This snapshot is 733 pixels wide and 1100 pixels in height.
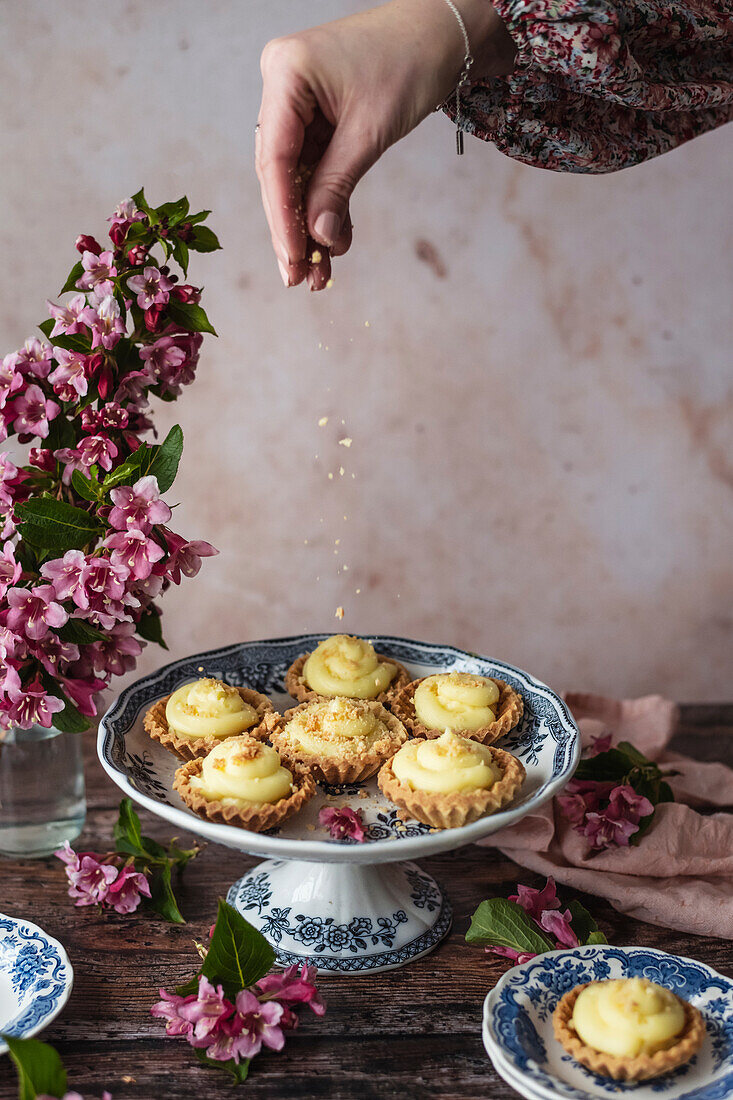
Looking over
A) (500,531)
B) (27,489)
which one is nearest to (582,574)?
(500,531)

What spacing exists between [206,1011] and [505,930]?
38 centimetres

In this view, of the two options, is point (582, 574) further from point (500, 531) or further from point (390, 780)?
point (390, 780)

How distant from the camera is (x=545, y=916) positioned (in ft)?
4.27

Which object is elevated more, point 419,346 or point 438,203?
point 438,203

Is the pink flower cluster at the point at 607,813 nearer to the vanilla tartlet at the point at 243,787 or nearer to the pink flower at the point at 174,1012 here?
the vanilla tartlet at the point at 243,787

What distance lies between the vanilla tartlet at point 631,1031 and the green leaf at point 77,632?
29.3 inches

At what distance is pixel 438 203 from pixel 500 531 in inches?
27.8

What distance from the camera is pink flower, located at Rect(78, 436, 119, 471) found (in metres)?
1.35

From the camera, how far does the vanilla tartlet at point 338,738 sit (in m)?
1.34

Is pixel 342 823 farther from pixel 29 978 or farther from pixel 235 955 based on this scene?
pixel 29 978

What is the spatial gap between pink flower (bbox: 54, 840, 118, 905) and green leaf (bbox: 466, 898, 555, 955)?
0.51 meters

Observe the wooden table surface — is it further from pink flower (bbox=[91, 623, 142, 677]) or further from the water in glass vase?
pink flower (bbox=[91, 623, 142, 677])

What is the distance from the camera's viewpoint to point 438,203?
2094 mm

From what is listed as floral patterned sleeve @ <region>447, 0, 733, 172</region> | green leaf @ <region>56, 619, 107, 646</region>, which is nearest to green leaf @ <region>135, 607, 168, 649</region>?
green leaf @ <region>56, 619, 107, 646</region>
